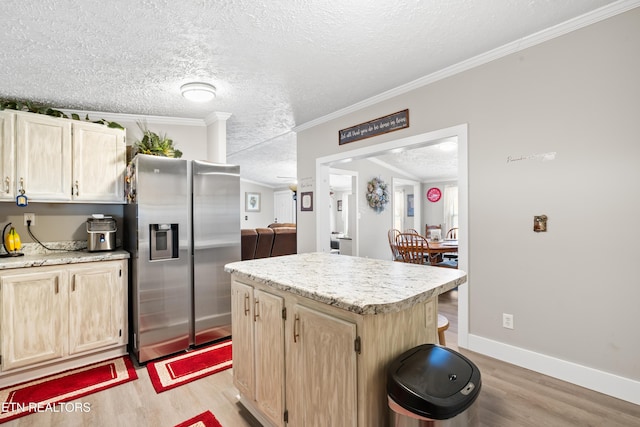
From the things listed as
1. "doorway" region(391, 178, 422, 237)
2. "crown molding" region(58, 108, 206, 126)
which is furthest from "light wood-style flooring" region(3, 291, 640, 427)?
"doorway" region(391, 178, 422, 237)

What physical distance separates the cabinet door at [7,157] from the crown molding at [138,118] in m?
0.78

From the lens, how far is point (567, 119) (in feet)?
7.12

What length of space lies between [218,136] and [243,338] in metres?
2.65

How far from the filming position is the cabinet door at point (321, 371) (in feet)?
3.94

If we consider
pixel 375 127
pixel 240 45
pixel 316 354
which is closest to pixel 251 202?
pixel 375 127

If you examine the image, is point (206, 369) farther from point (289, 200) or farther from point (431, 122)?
point (289, 200)

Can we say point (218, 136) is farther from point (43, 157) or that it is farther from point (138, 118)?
point (43, 157)

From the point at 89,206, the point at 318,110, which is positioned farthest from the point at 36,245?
the point at 318,110

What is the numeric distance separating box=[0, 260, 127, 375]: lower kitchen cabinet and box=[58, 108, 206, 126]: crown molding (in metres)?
1.78

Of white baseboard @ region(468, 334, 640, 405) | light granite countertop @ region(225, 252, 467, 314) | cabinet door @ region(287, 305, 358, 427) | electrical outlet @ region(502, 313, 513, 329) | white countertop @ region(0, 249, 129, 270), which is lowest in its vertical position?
white baseboard @ region(468, 334, 640, 405)

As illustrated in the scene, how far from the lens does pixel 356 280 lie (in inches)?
60.5

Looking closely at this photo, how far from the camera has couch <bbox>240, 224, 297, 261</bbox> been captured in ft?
16.5

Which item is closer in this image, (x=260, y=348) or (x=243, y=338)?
(x=260, y=348)

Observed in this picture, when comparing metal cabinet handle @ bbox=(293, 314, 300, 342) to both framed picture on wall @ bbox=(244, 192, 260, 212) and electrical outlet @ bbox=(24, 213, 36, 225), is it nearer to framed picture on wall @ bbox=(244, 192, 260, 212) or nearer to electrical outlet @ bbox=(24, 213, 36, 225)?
electrical outlet @ bbox=(24, 213, 36, 225)
